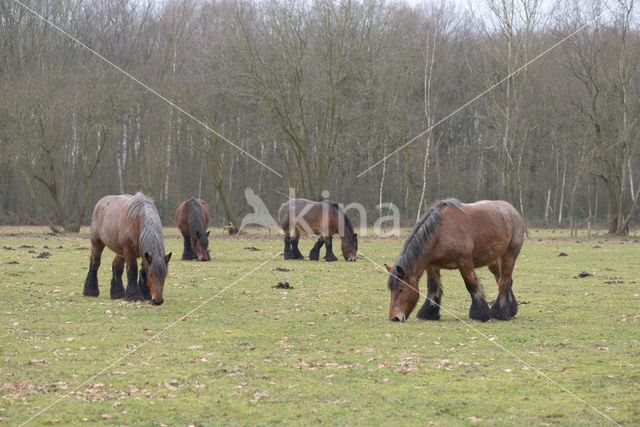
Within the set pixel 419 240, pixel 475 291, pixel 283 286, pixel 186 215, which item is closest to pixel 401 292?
pixel 419 240

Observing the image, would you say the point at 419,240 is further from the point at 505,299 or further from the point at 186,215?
the point at 186,215

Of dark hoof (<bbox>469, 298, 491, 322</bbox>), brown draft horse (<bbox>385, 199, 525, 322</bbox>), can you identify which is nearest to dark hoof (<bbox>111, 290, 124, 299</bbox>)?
brown draft horse (<bbox>385, 199, 525, 322</bbox>)

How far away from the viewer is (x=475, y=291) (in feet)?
42.5

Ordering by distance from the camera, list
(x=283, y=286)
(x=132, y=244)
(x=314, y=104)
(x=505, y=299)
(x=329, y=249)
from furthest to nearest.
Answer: (x=314, y=104) → (x=329, y=249) → (x=283, y=286) → (x=132, y=244) → (x=505, y=299)

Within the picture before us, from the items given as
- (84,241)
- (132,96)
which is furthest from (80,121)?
→ (84,241)

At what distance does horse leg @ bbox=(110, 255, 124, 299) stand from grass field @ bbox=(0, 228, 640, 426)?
25 centimetres

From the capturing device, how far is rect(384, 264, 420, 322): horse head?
1278cm

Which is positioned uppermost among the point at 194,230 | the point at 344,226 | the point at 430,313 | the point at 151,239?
the point at 344,226

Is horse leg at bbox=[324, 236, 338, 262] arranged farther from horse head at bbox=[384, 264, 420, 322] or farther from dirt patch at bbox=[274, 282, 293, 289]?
horse head at bbox=[384, 264, 420, 322]

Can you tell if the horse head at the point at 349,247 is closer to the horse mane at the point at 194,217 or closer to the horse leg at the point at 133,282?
the horse mane at the point at 194,217

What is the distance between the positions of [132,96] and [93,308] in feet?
102

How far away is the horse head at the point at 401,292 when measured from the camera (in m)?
12.8

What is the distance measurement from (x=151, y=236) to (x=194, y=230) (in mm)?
10531

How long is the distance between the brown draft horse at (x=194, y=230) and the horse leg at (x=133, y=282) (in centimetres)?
964
